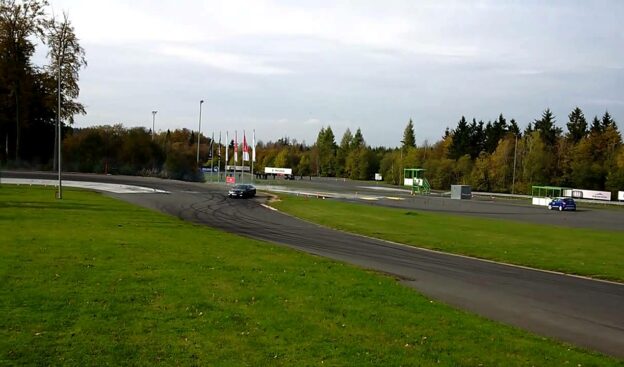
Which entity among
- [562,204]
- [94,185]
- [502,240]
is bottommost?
Result: [502,240]

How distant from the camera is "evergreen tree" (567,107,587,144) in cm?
10619

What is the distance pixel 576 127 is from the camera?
4242 inches

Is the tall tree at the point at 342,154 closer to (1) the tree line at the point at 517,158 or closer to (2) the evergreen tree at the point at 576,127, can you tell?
(1) the tree line at the point at 517,158

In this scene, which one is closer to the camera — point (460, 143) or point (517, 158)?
point (517, 158)

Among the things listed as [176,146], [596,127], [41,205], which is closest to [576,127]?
[596,127]

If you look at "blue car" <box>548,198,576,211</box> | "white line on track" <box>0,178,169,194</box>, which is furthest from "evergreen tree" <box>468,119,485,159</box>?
"white line on track" <box>0,178,169,194</box>

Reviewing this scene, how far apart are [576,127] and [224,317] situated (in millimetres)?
112543

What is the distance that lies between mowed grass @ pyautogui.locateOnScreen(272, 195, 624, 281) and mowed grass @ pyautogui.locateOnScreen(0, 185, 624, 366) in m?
8.39

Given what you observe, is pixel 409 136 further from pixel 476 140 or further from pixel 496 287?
pixel 496 287

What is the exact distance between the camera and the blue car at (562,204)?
61844 mm

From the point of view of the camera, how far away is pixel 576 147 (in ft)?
319

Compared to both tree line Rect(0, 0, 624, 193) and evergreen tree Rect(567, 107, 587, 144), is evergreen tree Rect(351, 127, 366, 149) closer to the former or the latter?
tree line Rect(0, 0, 624, 193)

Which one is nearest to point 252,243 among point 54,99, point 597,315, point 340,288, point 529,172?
point 340,288

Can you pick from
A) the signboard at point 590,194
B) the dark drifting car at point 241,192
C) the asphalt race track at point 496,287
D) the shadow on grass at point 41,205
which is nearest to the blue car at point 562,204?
the signboard at point 590,194
